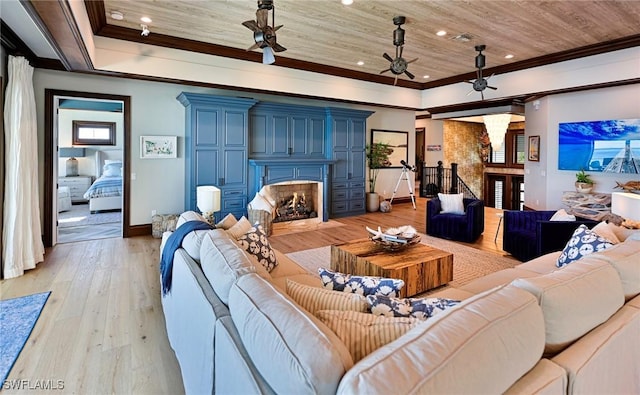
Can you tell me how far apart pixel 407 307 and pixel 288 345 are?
61 cm

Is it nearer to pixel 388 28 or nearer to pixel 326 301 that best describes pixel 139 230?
pixel 388 28

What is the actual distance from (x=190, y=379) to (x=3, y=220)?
364 centimetres

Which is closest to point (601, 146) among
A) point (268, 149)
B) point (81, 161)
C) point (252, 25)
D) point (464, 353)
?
point (268, 149)

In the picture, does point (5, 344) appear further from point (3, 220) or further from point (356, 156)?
point (356, 156)

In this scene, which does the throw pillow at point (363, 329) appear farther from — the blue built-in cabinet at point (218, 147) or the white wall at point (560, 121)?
the white wall at point (560, 121)

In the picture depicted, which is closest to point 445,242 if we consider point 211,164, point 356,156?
point 356,156

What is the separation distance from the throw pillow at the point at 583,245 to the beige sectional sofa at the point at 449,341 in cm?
76

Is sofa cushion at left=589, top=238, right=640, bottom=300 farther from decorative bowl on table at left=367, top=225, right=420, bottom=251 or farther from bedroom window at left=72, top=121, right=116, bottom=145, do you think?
bedroom window at left=72, top=121, right=116, bottom=145

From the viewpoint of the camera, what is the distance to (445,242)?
5516mm

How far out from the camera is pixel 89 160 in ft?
31.6

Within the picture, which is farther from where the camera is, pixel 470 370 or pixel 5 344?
pixel 5 344

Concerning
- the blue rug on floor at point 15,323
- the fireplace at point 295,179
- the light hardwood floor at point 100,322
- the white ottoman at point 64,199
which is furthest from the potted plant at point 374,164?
the white ottoman at point 64,199

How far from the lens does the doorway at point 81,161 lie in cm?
512

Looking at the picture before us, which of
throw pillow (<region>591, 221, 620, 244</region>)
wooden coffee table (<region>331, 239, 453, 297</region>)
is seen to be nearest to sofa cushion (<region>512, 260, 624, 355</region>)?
throw pillow (<region>591, 221, 620, 244</region>)
